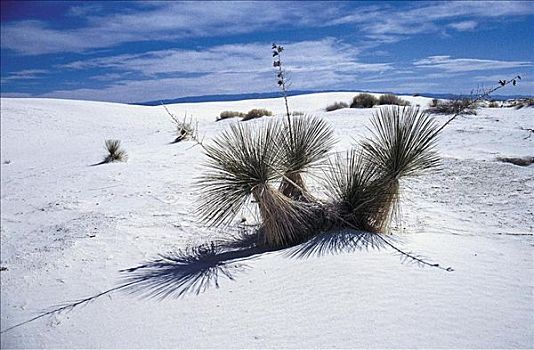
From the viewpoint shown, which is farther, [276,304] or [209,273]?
[209,273]

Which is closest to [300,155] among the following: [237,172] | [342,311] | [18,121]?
[237,172]

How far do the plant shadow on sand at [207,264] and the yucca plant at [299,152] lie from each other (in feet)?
1.96

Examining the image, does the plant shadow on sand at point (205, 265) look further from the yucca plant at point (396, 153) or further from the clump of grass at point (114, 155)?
the clump of grass at point (114, 155)

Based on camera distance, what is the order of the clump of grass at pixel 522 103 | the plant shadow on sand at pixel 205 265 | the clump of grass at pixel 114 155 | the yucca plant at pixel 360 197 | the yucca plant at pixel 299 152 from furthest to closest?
the clump of grass at pixel 114 155
the yucca plant at pixel 299 152
the yucca plant at pixel 360 197
the clump of grass at pixel 522 103
the plant shadow on sand at pixel 205 265

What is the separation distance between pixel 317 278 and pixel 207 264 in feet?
3.49

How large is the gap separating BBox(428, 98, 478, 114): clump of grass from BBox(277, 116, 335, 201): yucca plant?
3.58ft

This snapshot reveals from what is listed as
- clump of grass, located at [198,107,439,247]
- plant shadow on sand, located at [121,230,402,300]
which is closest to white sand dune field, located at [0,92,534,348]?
plant shadow on sand, located at [121,230,402,300]

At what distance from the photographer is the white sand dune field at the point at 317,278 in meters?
2.63

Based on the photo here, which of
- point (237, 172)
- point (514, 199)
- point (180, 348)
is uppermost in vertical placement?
point (237, 172)

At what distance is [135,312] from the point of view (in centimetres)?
317

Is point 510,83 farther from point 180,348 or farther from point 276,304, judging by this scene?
point 180,348

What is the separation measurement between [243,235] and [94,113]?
1983 cm

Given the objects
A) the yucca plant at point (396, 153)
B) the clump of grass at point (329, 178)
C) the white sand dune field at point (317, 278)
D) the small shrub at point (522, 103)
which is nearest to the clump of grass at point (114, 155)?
the white sand dune field at point (317, 278)

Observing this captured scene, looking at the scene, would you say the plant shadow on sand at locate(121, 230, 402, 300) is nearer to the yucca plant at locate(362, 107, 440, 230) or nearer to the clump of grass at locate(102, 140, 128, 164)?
the yucca plant at locate(362, 107, 440, 230)
